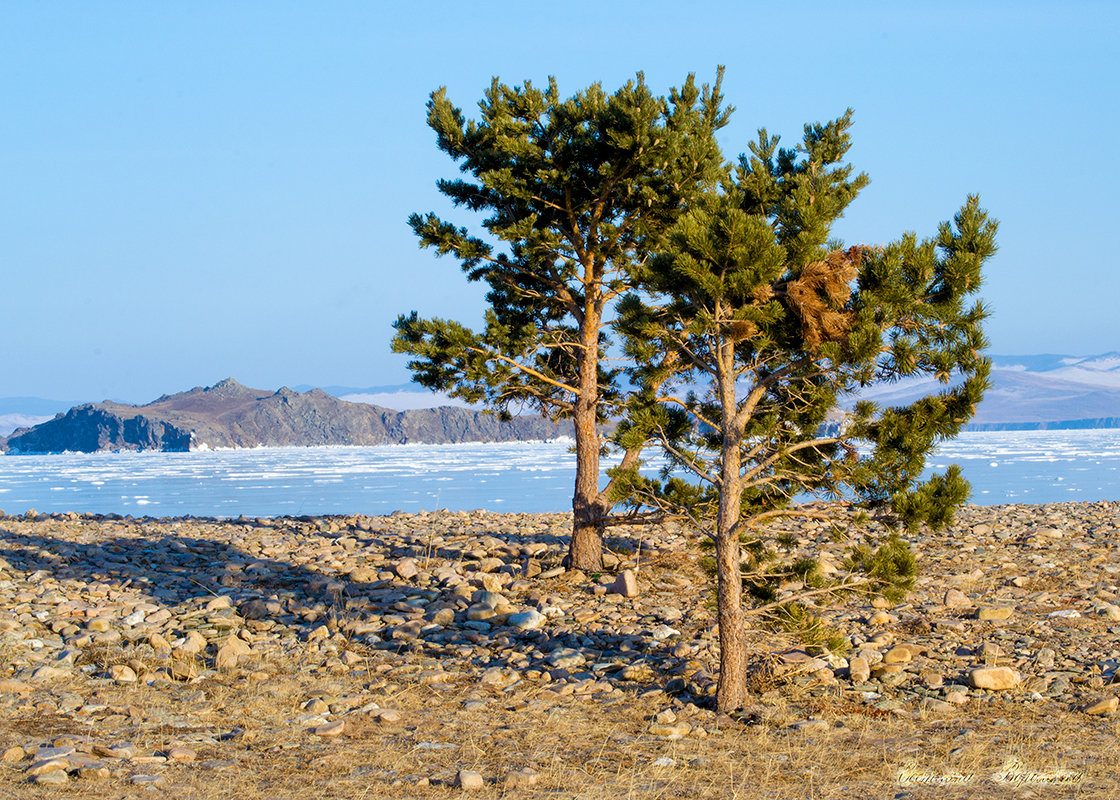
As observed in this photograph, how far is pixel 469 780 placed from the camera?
6.81 m

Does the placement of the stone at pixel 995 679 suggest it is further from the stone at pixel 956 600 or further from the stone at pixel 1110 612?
the stone at pixel 956 600

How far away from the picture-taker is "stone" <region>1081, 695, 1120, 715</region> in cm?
848

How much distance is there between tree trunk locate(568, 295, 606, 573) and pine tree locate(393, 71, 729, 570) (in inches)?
0.8

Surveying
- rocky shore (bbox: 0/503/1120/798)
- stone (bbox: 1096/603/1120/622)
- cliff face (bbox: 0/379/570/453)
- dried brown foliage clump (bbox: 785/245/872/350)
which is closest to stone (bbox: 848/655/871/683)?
rocky shore (bbox: 0/503/1120/798)

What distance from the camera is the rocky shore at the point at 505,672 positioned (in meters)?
7.35

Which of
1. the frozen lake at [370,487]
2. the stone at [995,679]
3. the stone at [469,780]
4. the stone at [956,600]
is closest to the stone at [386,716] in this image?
the stone at [469,780]

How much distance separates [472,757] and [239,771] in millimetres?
1787

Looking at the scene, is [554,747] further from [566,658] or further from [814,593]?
[566,658]

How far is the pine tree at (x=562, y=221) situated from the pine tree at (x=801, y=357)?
3.92m

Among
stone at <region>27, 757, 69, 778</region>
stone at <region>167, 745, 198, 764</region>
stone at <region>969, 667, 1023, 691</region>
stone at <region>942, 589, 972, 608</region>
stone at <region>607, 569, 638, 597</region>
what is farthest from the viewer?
stone at <region>607, 569, 638, 597</region>

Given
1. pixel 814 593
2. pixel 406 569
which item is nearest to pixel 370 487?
pixel 406 569

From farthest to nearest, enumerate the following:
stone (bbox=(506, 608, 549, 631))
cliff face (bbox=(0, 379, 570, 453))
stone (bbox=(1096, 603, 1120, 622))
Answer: cliff face (bbox=(0, 379, 570, 453)), stone (bbox=(506, 608, 549, 631)), stone (bbox=(1096, 603, 1120, 622))

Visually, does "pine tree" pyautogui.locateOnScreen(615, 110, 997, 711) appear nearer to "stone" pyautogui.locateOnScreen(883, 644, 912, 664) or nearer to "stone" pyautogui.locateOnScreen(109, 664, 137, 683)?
"stone" pyautogui.locateOnScreen(883, 644, 912, 664)

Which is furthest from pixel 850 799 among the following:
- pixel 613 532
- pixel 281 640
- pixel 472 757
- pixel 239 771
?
pixel 613 532
